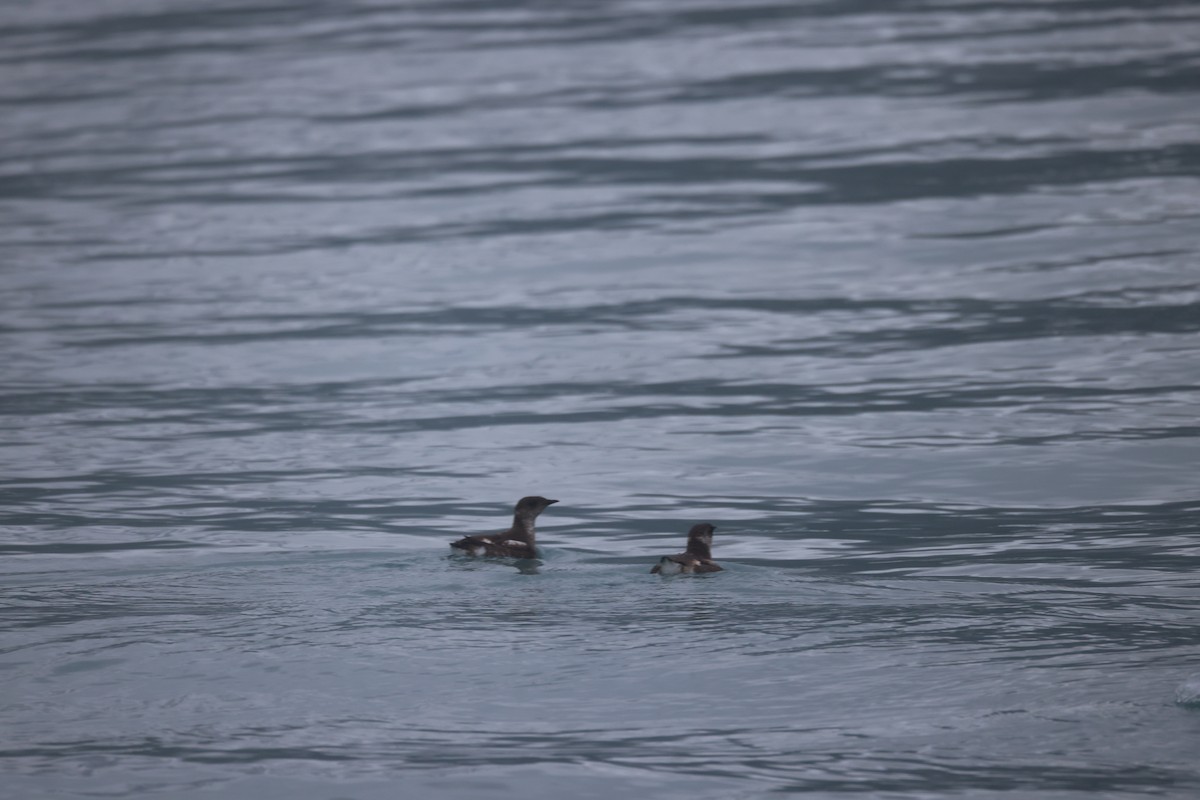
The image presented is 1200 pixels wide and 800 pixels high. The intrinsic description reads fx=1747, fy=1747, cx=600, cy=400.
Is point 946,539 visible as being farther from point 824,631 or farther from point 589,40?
point 589,40

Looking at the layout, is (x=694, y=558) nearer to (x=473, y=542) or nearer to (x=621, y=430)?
(x=473, y=542)

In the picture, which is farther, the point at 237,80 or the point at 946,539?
the point at 237,80

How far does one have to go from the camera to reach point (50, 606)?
25.5 feet

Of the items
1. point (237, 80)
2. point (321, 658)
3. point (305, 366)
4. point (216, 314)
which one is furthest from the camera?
point (237, 80)

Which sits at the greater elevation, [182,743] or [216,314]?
[216,314]

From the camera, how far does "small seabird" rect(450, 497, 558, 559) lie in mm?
8305

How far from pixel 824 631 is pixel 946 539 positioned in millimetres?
1964

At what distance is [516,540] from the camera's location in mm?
8477

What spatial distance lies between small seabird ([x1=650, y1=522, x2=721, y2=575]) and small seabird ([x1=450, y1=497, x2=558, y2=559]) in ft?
2.31

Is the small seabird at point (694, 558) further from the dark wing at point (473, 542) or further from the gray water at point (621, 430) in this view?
the dark wing at point (473, 542)

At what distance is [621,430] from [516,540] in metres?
3.10

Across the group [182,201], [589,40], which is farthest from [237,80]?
[182,201]

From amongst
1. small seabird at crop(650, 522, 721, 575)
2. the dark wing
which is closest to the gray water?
small seabird at crop(650, 522, 721, 575)

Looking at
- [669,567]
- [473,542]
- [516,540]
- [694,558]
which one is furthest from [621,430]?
[669,567]
